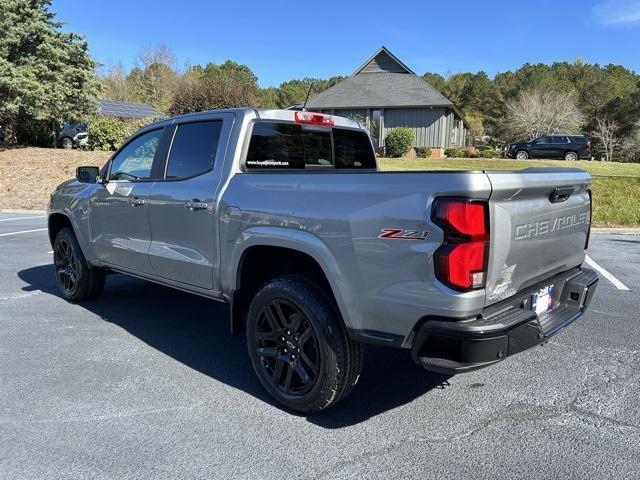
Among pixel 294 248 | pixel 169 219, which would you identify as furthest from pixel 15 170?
pixel 294 248

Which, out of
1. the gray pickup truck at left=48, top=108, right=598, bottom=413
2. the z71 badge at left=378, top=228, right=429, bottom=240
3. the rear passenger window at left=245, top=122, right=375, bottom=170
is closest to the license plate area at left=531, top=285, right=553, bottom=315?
the gray pickup truck at left=48, top=108, right=598, bottom=413

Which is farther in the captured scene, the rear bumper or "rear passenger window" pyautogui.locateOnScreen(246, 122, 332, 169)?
"rear passenger window" pyautogui.locateOnScreen(246, 122, 332, 169)

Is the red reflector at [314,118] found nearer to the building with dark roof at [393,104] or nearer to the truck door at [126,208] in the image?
the truck door at [126,208]

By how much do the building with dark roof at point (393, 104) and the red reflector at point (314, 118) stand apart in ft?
87.9

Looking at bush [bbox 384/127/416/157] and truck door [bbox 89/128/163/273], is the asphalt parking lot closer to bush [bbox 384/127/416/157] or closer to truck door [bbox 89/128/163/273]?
truck door [bbox 89/128/163/273]

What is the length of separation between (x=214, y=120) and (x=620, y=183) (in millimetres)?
14824

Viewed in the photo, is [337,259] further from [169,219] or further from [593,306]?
[593,306]

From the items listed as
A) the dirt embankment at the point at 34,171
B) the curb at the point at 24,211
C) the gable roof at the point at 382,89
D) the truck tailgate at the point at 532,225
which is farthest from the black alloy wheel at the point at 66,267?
the gable roof at the point at 382,89

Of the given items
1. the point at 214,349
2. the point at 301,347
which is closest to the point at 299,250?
the point at 301,347

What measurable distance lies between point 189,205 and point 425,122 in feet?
97.2

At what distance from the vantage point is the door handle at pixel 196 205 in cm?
384

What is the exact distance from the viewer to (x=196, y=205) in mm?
3904

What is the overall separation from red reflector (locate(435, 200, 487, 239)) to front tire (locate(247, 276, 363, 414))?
3.15ft

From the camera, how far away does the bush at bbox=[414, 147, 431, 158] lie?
2978 cm
